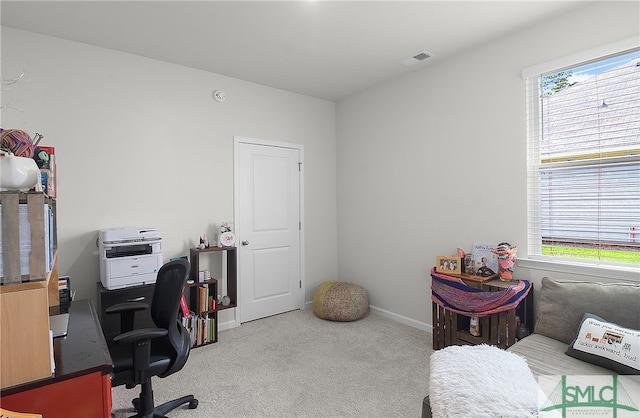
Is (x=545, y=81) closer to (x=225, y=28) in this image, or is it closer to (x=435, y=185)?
(x=435, y=185)

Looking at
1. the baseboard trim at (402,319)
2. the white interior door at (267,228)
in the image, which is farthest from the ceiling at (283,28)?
the baseboard trim at (402,319)

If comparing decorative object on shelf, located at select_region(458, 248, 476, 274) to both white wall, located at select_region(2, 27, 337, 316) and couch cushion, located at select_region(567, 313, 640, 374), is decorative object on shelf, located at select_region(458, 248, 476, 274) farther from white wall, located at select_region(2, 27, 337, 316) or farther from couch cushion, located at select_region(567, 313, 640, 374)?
white wall, located at select_region(2, 27, 337, 316)

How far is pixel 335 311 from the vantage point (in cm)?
380

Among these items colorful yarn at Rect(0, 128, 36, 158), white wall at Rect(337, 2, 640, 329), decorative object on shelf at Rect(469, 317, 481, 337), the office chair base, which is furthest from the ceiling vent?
the office chair base

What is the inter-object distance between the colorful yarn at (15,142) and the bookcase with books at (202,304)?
2.08m

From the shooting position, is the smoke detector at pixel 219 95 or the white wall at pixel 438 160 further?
the smoke detector at pixel 219 95

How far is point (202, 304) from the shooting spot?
328 cm

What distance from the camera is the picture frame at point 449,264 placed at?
307 centimetres

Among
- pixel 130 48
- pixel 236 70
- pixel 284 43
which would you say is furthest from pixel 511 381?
pixel 130 48

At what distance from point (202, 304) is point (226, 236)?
2.35 feet

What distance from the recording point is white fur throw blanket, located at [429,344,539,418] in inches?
54.4

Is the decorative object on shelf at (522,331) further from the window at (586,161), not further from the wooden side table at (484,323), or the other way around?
the window at (586,161)

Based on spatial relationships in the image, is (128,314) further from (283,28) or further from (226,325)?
(283,28)

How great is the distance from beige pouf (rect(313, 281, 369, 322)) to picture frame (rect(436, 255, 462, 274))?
3.59 feet
